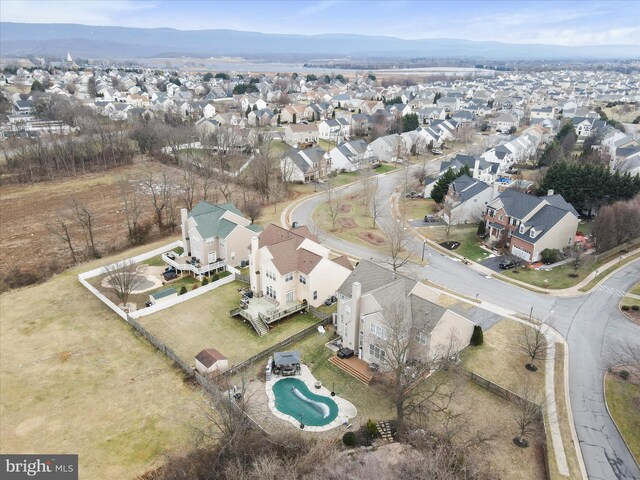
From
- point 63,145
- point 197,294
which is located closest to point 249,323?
point 197,294

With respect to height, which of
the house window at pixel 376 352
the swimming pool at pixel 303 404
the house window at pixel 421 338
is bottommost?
the swimming pool at pixel 303 404

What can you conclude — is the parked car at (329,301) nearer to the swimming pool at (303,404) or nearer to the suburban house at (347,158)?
the swimming pool at (303,404)

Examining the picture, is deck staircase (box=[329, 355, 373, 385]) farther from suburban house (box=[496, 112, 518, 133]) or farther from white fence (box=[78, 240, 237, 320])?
suburban house (box=[496, 112, 518, 133])

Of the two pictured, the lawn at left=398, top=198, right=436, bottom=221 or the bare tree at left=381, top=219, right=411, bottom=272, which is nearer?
the bare tree at left=381, top=219, right=411, bottom=272

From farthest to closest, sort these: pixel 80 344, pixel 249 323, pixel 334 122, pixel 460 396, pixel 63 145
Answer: pixel 334 122 < pixel 63 145 < pixel 249 323 < pixel 80 344 < pixel 460 396

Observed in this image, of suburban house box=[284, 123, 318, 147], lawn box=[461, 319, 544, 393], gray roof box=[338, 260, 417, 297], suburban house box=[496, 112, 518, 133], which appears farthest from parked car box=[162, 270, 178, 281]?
suburban house box=[496, 112, 518, 133]

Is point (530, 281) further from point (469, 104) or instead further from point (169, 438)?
point (469, 104)

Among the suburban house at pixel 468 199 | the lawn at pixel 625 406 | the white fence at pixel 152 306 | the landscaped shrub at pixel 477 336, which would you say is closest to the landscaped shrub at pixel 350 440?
the landscaped shrub at pixel 477 336
